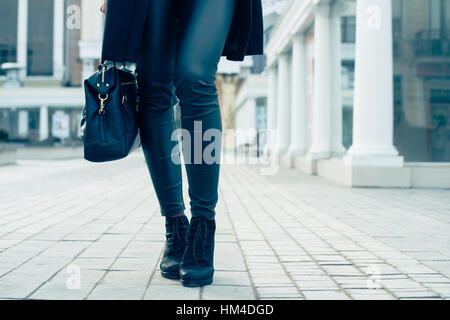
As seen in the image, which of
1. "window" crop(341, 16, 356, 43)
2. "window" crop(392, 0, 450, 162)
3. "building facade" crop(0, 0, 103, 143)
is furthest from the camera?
"building facade" crop(0, 0, 103, 143)

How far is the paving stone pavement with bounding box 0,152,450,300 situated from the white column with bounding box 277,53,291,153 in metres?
10.6

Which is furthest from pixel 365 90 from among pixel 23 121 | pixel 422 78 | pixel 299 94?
pixel 23 121

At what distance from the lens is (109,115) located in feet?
6.37

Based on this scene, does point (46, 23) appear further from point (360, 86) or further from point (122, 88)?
point (122, 88)

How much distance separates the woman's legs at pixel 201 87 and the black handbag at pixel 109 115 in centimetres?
21

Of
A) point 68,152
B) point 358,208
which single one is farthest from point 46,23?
point 358,208

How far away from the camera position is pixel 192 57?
1.98m

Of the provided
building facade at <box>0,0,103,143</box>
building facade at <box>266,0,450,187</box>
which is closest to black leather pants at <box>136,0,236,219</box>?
building facade at <box>266,0,450,187</box>

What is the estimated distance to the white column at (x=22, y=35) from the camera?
46.5 meters

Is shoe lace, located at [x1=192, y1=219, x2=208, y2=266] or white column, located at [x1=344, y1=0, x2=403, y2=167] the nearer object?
shoe lace, located at [x1=192, y1=219, x2=208, y2=266]

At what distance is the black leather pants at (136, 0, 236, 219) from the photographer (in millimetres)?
1991

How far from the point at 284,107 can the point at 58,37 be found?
39874 millimetres

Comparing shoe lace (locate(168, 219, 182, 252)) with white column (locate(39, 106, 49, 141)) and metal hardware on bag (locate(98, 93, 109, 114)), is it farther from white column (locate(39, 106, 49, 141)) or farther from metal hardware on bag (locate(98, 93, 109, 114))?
white column (locate(39, 106, 49, 141))
